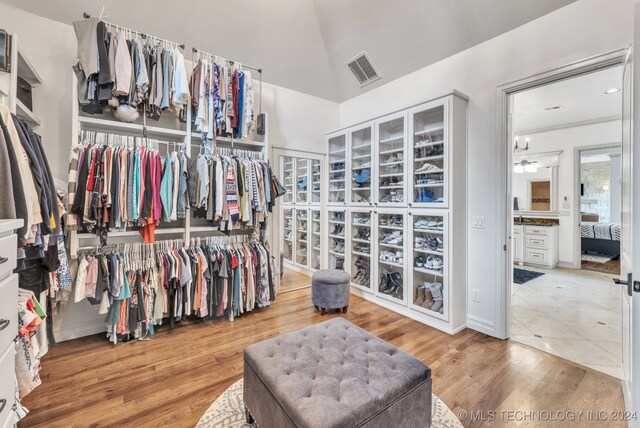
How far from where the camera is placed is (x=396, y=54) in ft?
10.7

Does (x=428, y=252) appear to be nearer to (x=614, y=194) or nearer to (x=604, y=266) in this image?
(x=604, y=266)

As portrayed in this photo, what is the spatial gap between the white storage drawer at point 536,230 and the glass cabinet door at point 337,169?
4.01 meters

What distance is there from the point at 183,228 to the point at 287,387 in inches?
84.0

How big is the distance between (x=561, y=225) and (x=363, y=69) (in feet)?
15.8

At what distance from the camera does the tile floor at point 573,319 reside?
2.32 m

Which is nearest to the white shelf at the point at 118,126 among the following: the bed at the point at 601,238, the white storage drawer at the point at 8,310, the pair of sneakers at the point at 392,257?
the white storage drawer at the point at 8,310

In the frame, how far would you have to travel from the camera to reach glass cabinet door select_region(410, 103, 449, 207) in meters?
2.89

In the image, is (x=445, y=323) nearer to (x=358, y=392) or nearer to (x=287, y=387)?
(x=358, y=392)

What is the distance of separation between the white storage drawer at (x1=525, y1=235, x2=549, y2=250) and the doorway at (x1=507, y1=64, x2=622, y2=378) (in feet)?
0.05

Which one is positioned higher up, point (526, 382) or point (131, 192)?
point (131, 192)

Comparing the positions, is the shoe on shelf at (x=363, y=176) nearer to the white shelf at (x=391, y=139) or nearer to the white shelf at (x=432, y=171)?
the white shelf at (x=391, y=139)

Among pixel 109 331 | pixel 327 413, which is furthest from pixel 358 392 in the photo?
pixel 109 331

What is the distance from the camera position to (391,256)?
3.42m

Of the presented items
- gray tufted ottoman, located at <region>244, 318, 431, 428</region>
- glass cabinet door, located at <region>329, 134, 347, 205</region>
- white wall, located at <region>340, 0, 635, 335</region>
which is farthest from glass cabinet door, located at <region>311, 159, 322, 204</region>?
gray tufted ottoman, located at <region>244, 318, 431, 428</region>
